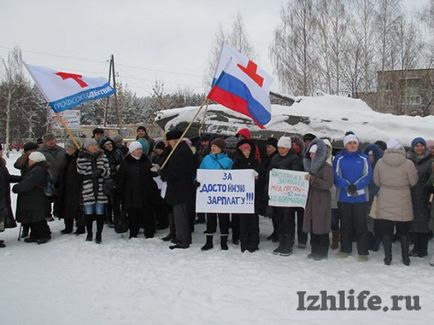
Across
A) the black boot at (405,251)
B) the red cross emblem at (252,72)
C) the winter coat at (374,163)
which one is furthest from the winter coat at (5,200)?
the black boot at (405,251)

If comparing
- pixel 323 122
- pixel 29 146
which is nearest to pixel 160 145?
pixel 29 146

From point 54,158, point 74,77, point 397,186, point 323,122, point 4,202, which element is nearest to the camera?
point 397,186

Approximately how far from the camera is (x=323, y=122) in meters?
8.65

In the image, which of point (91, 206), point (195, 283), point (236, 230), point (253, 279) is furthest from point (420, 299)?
point (91, 206)

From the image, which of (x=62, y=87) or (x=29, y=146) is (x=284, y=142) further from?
(x=29, y=146)

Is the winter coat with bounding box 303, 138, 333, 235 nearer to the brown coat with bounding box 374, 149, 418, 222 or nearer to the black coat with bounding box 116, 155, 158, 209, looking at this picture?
the brown coat with bounding box 374, 149, 418, 222

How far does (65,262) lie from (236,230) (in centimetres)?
268

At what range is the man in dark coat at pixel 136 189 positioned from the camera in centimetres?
710

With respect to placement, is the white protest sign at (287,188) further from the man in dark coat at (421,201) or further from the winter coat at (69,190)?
the winter coat at (69,190)

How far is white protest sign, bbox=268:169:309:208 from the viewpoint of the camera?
20.2 ft

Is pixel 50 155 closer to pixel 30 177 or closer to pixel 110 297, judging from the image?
pixel 30 177

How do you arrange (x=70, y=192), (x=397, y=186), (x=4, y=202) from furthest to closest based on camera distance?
1. (x=70, y=192)
2. (x=4, y=202)
3. (x=397, y=186)

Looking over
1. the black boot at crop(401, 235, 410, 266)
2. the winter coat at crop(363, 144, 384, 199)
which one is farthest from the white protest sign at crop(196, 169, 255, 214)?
the black boot at crop(401, 235, 410, 266)

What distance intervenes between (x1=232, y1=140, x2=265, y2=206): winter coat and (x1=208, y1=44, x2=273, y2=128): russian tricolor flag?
2.29 ft
